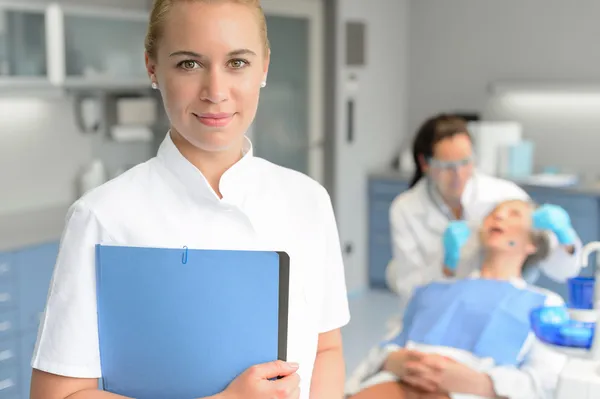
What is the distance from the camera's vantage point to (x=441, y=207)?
3.55 meters

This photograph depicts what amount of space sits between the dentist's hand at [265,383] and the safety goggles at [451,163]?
2.50 m

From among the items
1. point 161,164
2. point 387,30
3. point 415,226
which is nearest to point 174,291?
point 161,164

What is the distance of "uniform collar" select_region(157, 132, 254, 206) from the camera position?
111cm

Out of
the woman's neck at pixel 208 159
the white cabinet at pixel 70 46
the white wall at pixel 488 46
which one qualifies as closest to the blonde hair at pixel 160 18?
the woman's neck at pixel 208 159

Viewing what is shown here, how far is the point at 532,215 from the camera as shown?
2.95 m

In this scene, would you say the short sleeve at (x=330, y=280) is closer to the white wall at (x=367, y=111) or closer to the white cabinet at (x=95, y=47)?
the white cabinet at (x=95, y=47)

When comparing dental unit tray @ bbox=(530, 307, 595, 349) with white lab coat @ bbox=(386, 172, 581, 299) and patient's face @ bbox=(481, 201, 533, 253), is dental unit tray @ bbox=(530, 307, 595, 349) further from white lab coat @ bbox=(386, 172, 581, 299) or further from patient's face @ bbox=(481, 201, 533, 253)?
white lab coat @ bbox=(386, 172, 581, 299)

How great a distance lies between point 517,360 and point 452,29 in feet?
13.0

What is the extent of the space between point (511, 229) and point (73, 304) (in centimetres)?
219

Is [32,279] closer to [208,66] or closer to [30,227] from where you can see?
[30,227]

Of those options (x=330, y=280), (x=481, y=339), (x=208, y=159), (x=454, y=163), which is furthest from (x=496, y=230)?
(x=208, y=159)

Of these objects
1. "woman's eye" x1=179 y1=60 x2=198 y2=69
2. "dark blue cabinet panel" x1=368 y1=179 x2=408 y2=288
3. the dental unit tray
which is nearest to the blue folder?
"woman's eye" x1=179 y1=60 x2=198 y2=69

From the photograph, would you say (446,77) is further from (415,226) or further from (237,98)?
(237,98)

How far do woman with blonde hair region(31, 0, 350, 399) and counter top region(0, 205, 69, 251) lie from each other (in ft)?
8.50
